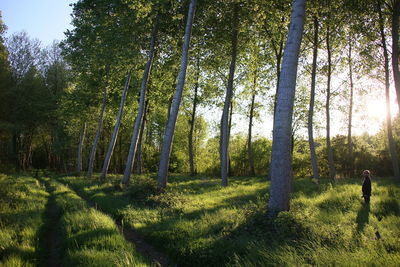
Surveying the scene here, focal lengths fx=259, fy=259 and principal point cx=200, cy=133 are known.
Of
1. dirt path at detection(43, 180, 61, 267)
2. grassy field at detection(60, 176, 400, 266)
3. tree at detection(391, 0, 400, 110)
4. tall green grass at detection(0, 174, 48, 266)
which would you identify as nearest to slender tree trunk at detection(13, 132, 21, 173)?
tall green grass at detection(0, 174, 48, 266)

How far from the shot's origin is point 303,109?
28.8m

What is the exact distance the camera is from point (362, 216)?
26.2 ft

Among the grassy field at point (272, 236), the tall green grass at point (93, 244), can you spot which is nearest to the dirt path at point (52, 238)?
the tall green grass at point (93, 244)

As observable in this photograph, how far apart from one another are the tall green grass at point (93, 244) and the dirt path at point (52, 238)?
0.20 m

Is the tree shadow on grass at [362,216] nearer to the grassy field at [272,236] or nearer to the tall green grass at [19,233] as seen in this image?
the grassy field at [272,236]

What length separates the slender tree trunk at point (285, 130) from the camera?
6727 mm

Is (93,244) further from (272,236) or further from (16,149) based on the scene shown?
(16,149)

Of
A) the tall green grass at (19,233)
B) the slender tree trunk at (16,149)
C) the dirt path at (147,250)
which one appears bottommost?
the dirt path at (147,250)

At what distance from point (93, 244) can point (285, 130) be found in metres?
5.32

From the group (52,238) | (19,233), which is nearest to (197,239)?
(52,238)

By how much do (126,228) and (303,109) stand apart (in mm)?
25688

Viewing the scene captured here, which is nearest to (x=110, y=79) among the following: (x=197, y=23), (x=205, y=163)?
(x=197, y=23)

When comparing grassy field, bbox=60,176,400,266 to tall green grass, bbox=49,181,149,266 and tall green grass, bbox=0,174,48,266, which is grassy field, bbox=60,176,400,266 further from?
tall green grass, bbox=0,174,48,266

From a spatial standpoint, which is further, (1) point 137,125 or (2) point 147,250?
(1) point 137,125
